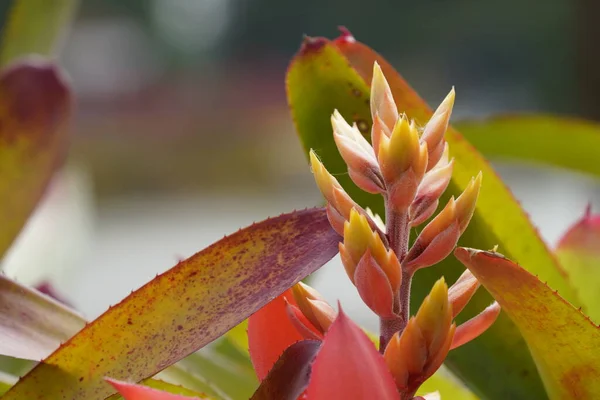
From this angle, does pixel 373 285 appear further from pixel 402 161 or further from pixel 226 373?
pixel 226 373

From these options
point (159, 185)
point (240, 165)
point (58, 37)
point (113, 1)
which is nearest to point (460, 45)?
point (240, 165)

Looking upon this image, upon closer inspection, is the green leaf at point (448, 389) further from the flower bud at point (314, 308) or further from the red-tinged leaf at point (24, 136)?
the red-tinged leaf at point (24, 136)

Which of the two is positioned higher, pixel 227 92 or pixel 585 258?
pixel 227 92

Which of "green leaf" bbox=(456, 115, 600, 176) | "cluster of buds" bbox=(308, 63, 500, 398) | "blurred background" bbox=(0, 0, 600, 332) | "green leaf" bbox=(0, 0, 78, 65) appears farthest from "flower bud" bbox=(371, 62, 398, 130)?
"blurred background" bbox=(0, 0, 600, 332)

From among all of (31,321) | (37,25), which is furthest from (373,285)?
(37,25)

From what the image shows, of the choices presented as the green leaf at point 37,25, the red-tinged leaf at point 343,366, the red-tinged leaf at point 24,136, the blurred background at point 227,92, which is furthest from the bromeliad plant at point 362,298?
the blurred background at point 227,92

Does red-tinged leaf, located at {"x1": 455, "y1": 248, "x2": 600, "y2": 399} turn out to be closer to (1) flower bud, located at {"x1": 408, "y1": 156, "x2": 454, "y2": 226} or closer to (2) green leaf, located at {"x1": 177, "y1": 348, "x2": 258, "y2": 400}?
(1) flower bud, located at {"x1": 408, "y1": 156, "x2": 454, "y2": 226}
